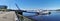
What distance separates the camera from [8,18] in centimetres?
192

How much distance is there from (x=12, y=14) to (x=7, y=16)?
0.08 metres

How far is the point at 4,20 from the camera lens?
1904mm

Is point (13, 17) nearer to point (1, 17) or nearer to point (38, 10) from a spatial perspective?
point (1, 17)

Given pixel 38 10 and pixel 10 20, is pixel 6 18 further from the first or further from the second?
pixel 38 10

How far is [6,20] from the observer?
6.27 ft

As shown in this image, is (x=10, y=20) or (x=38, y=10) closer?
(x=10, y=20)

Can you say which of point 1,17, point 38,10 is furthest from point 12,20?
point 38,10

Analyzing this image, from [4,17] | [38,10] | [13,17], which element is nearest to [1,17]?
[4,17]

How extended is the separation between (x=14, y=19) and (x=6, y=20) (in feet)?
0.39

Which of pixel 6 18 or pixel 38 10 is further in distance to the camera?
pixel 38 10

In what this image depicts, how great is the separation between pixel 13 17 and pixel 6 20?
0.11m

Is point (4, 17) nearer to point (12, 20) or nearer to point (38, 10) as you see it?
point (12, 20)

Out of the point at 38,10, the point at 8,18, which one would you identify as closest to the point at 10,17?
the point at 8,18

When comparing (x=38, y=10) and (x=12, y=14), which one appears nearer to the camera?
(x=12, y=14)
